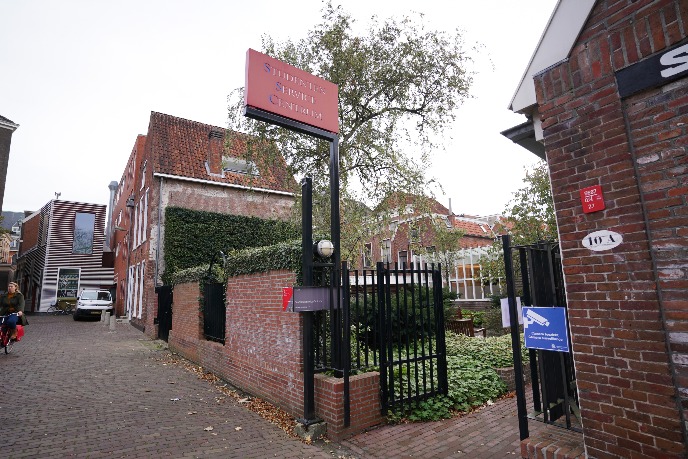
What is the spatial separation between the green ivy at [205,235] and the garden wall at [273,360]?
7.18 meters

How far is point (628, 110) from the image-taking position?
3.02 metres

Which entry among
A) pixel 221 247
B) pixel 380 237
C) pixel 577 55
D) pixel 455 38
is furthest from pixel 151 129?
pixel 577 55

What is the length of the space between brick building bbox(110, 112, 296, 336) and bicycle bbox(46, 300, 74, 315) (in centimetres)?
1027

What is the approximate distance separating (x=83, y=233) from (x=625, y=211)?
37248mm

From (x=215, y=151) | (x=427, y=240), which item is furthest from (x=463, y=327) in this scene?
(x=215, y=151)

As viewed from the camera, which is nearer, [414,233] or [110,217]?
[414,233]

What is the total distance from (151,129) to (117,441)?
17.5 m

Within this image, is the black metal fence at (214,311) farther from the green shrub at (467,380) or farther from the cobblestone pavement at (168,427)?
the green shrub at (467,380)

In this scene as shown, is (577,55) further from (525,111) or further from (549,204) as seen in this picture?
(549,204)

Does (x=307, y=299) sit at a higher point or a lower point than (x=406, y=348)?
higher

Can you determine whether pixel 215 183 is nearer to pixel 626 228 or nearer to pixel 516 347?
pixel 516 347

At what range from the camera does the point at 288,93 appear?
5543mm

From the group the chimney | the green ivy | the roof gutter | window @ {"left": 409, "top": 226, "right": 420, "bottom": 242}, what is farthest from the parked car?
window @ {"left": 409, "top": 226, "right": 420, "bottom": 242}

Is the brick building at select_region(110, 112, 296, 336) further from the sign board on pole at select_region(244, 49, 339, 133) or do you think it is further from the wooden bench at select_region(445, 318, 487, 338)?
the sign board on pole at select_region(244, 49, 339, 133)
